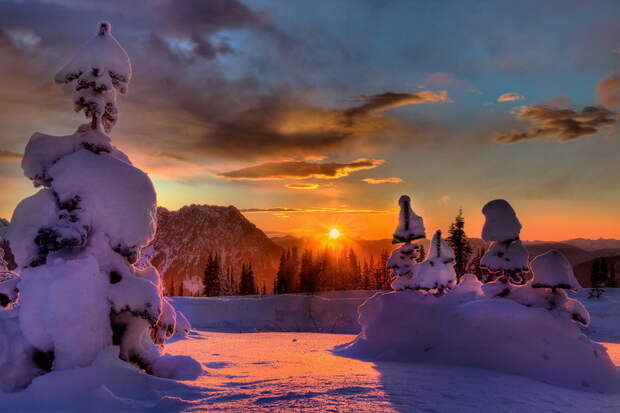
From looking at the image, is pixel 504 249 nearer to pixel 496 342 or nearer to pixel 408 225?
pixel 496 342

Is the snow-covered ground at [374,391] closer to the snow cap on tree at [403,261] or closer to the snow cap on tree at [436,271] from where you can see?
the snow cap on tree at [436,271]

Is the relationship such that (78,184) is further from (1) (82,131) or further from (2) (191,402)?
(2) (191,402)

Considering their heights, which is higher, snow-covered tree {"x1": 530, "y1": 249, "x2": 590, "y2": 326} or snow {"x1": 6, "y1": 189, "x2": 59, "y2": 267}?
snow {"x1": 6, "y1": 189, "x2": 59, "y2": 267}

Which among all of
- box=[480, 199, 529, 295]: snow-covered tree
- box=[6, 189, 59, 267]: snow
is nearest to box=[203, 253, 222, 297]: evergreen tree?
box=[480, 199, 529, 295]: snow-covered tree

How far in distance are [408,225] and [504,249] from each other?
5474mm

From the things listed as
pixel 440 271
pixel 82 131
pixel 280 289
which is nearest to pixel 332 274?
pixel 280 289

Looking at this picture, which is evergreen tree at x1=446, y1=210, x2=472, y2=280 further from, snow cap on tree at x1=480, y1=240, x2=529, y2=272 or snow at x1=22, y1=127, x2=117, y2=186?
snow at x1=22, y1=127, x2=117, y2=186

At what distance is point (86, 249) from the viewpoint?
920 cm

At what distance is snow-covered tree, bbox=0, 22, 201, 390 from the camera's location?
825 cm

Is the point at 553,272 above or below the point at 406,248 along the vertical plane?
below

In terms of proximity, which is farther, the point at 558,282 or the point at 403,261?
the point at 403,261

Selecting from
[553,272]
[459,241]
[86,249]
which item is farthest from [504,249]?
[459,241]

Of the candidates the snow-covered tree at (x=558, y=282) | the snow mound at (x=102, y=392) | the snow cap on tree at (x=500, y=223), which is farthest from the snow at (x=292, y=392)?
the snow cap on tree at (x=500, y=223)

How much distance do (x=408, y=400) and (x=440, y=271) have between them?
579 inches
